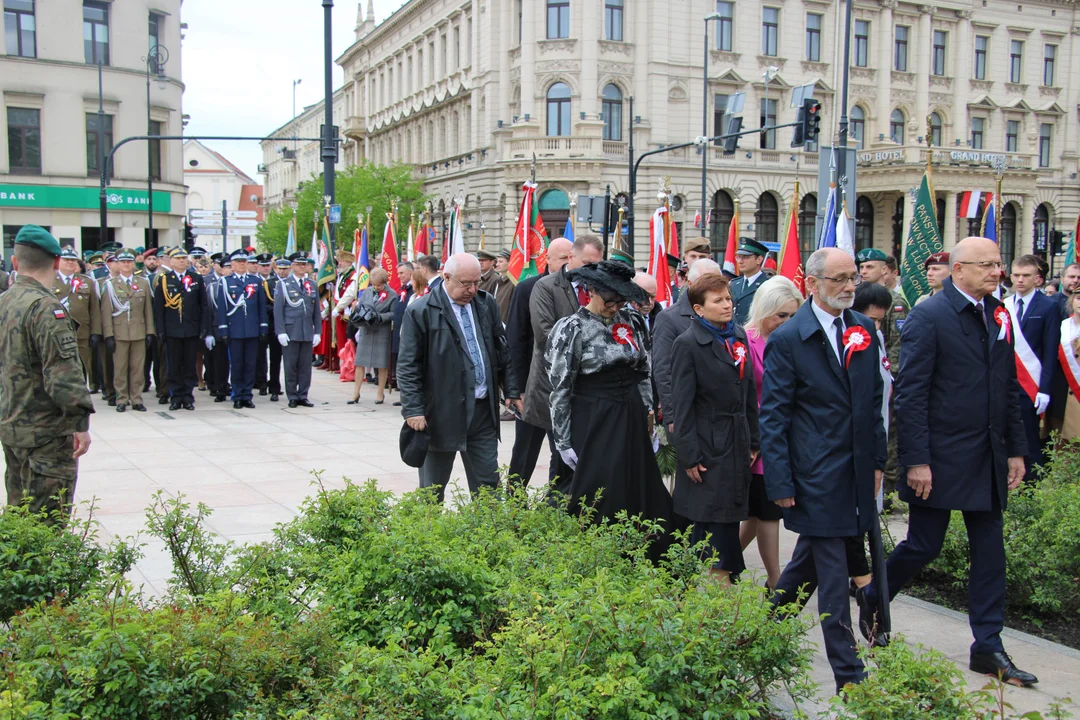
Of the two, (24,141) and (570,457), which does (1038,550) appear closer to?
(570,457)

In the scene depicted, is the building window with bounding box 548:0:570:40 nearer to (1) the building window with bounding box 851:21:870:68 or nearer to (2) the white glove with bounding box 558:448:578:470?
(1) the building window with bounding box 851:21:870:68

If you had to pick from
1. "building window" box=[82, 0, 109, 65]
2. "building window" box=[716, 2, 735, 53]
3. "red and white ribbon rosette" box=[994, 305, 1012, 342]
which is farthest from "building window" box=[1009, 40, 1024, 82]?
"red and white ribbon rosette" box=[994, 305, 1012, 342]

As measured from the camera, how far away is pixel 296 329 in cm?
1460

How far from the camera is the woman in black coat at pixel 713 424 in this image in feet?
18.1

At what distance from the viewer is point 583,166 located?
51.2 m

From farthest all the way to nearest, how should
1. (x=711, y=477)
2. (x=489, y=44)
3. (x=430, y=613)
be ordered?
(x=489, y=44) < (x=711, y=477) < (x=430, y=613)

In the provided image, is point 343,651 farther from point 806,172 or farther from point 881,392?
point 806,172

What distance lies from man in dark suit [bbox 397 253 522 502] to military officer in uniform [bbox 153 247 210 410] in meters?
8.14

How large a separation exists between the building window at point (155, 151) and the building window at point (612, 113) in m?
22.1

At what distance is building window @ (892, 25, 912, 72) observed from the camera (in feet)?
198

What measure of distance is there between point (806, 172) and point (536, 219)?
150 ft

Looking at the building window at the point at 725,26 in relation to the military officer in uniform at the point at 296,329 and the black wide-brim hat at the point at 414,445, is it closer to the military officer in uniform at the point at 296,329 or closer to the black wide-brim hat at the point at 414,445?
the military officer in uniform at the point at 296,329

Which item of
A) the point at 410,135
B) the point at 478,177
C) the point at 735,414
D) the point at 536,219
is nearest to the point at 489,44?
the point at 478,177

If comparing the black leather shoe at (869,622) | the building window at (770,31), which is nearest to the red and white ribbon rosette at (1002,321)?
the black leather shoe at (869,622)
